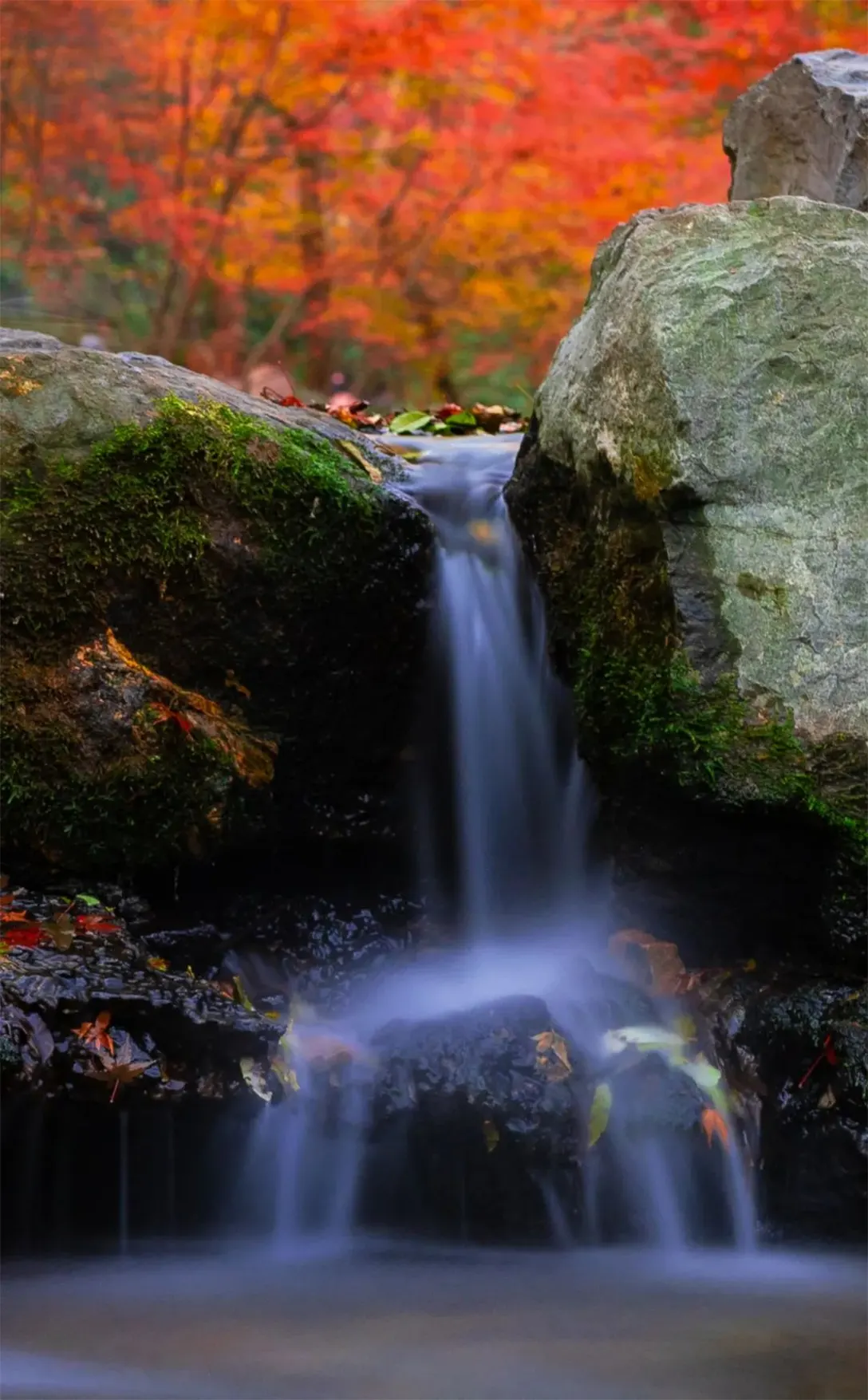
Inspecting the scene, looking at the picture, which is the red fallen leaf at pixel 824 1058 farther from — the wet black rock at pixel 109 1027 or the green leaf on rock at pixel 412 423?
the green leaf on rock at pixel 412 423

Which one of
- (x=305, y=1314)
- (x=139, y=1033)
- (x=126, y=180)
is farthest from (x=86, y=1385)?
(x=126, y=180)

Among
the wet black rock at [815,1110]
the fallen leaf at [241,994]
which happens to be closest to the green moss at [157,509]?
the fallen leaf at [241,994]

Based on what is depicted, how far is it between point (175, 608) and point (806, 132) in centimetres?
300

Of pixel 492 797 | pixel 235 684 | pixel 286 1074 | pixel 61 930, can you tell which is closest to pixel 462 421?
pixel 492 797

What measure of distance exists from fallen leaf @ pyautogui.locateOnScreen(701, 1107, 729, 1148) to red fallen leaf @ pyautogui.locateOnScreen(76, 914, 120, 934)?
1.46m

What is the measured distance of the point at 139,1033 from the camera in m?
2.67

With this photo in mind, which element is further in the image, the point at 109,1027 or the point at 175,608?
the point at 175,608

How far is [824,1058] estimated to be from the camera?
2852 mm

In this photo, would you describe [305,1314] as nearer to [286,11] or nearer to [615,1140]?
[615,1140]

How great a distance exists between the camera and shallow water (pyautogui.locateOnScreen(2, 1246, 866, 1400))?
2102 mm

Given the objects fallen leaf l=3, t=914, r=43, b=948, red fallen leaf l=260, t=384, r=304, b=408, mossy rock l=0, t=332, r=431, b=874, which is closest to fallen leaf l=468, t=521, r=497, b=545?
mossy rock l=0, t=332, r=431, b=874

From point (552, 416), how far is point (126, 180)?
6.33 m

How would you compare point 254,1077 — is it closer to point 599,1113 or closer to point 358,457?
point 599,1113

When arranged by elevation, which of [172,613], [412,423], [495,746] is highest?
[412,423]
